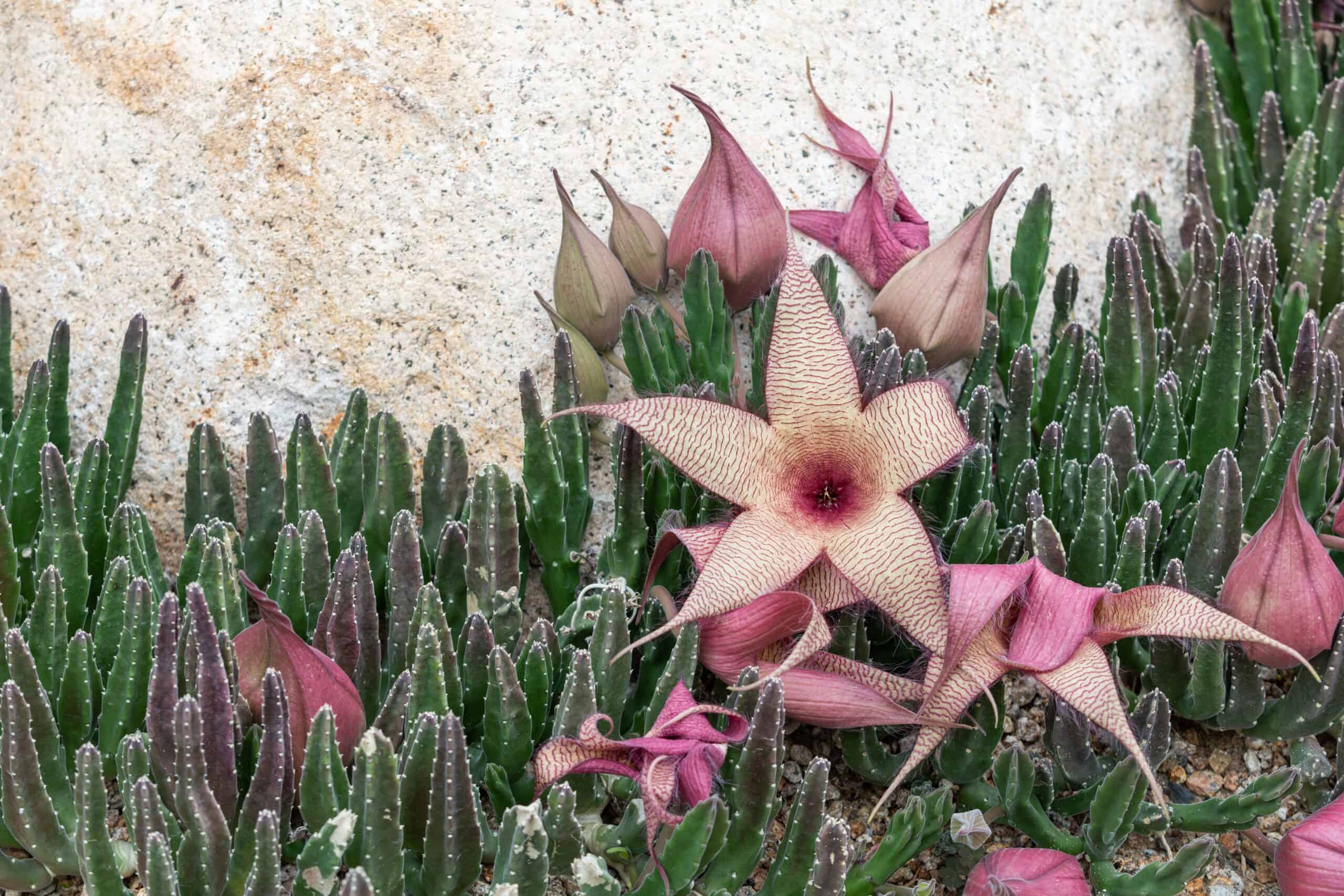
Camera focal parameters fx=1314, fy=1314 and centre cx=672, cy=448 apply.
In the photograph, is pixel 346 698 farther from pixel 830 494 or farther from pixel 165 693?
→ pixel 830 494

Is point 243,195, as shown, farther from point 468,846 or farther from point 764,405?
point 468,846

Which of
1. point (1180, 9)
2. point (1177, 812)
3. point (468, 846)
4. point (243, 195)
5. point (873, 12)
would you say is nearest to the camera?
point (468, 846)

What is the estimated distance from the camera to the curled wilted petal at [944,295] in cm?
153

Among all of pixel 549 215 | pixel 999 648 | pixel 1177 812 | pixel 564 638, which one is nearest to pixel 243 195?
pixel 549 215

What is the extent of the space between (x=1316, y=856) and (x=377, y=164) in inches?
51.0

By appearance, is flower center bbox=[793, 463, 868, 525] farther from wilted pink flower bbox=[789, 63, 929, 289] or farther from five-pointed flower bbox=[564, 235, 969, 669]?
wilted pink flower bbox=[789, 63, 929, 289]

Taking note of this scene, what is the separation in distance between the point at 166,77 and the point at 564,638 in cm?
94

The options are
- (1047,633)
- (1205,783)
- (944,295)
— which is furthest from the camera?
(944,295)

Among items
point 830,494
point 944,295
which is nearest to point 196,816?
point 830,494

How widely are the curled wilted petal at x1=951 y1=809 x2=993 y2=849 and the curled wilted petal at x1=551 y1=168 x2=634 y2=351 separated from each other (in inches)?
27.4

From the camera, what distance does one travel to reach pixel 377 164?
1.67 meters

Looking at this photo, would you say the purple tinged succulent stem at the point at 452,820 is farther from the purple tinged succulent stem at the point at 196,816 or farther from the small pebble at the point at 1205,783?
the small pebble at the point at 1205,783

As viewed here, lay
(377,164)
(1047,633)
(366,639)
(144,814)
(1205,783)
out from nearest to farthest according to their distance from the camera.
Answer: (144,814), (1047,633), (366,639), (1205,783), (377,164)

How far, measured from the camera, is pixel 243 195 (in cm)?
167
